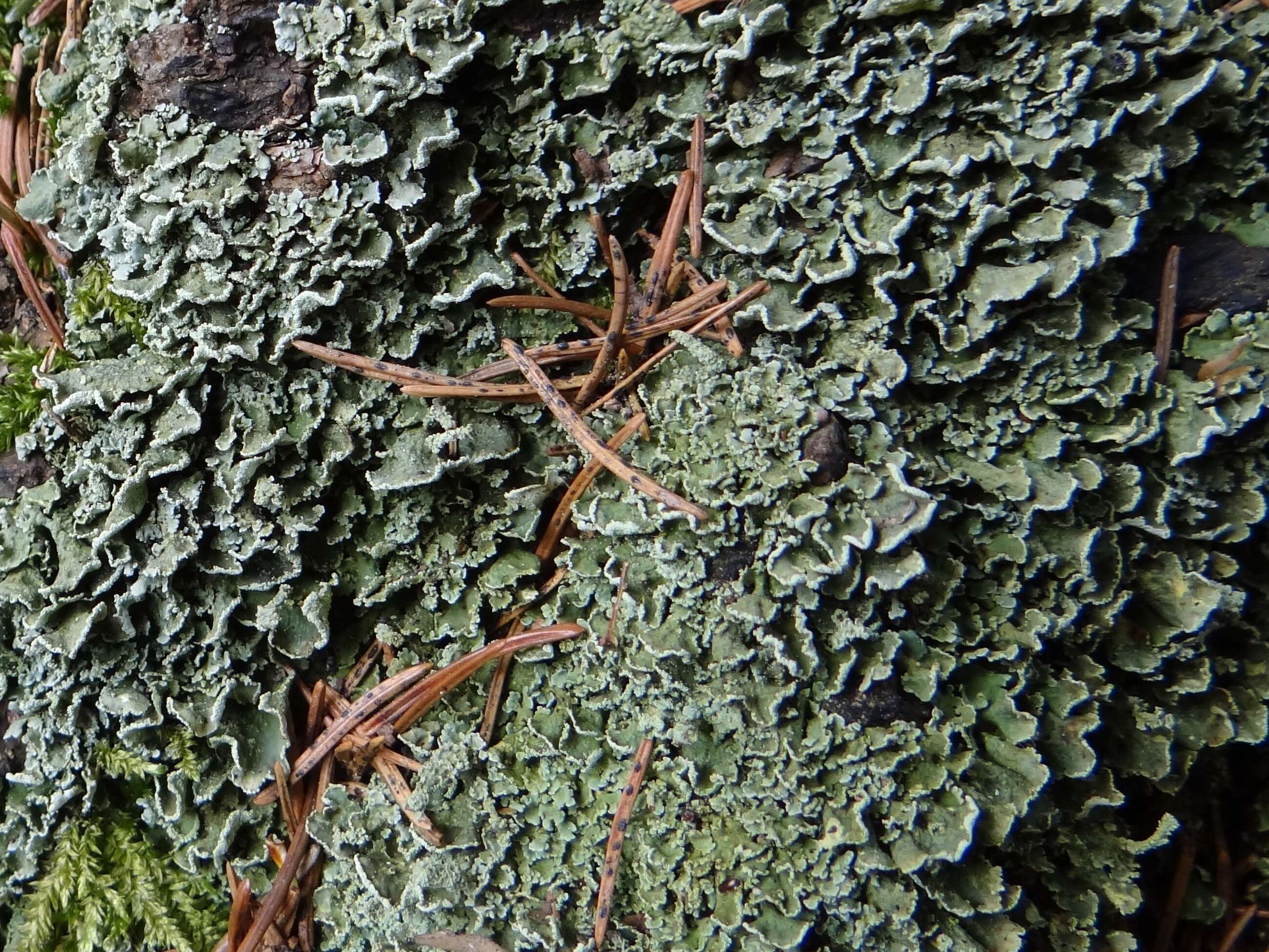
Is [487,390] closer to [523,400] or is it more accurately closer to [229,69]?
[523,400]

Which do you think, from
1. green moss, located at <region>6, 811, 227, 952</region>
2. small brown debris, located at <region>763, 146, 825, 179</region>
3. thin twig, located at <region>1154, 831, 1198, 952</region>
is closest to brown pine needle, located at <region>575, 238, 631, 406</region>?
small brown debris, located at <region>763, 146, 825, 179</region>

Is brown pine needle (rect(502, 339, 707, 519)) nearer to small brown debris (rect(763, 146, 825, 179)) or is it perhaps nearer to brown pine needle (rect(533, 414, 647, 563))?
brown pine needle (rect(533, 414, 647, 563))

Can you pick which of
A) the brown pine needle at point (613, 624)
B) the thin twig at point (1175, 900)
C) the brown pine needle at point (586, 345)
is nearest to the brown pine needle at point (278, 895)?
the brown pine needle at point (613, 624)

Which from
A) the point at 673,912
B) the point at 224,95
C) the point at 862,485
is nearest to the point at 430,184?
the point at 224,95

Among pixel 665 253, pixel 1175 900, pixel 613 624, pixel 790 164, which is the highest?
pixel 790 164

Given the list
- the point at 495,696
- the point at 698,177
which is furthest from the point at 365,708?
the point at 698,177
